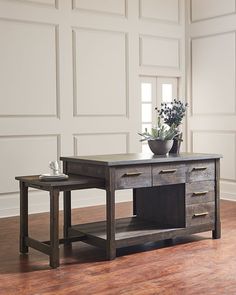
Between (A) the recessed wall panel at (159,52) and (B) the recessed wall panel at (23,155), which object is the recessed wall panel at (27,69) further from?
(A) the recessed wall panel at (159,52)

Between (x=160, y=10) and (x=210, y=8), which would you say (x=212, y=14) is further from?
(x=160, y=10)

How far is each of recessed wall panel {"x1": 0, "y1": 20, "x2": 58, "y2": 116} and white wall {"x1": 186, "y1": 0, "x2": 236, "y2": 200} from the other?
2.21 m

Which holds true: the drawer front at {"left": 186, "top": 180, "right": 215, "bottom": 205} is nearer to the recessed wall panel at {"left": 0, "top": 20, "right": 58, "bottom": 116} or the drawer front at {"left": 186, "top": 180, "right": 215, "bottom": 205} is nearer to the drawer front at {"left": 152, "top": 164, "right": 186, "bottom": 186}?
the drawer front at {"left": 152, "top": 164, "right": 186, "bottom": 186}

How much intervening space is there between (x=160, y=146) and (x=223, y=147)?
2.71 meters

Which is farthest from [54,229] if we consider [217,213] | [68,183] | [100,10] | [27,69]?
[100,10]

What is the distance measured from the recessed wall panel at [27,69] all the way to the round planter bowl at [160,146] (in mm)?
2026

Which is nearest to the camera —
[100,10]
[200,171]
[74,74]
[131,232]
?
[131,232]

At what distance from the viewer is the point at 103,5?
22.2 feet

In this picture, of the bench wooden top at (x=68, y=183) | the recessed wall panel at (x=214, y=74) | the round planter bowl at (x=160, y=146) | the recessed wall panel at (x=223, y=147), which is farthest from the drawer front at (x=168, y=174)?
the recessed wall panel at (x=214, y=74)

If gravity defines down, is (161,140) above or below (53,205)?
above

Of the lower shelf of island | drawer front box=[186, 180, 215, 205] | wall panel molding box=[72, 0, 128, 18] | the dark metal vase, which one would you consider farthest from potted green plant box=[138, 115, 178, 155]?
wall panel molding box=[72, 0, 128, 18]

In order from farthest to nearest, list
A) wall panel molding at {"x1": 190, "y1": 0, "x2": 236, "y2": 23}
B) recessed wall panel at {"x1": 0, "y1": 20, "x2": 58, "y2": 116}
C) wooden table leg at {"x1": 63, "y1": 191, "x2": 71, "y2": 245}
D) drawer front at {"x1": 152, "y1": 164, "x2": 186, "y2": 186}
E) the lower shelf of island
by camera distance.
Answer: wall panel molding at {"x1": 190, "y1": 0, "x2": 236, "y2": 23} < recessed wall panel at {"x1": 0, "y1": 20, "x2": 58, "y2": 116} < wooden table leg at {"x1": 63, "y1": 191, "x2": 71, "y2": 245} < drawer front at {"x1": 152, "y1": 164, "x2": 186, "y2": 186} < the lower shelf of island

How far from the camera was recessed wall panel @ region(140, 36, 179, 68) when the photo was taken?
23.6 ft

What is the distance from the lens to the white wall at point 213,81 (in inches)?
277
